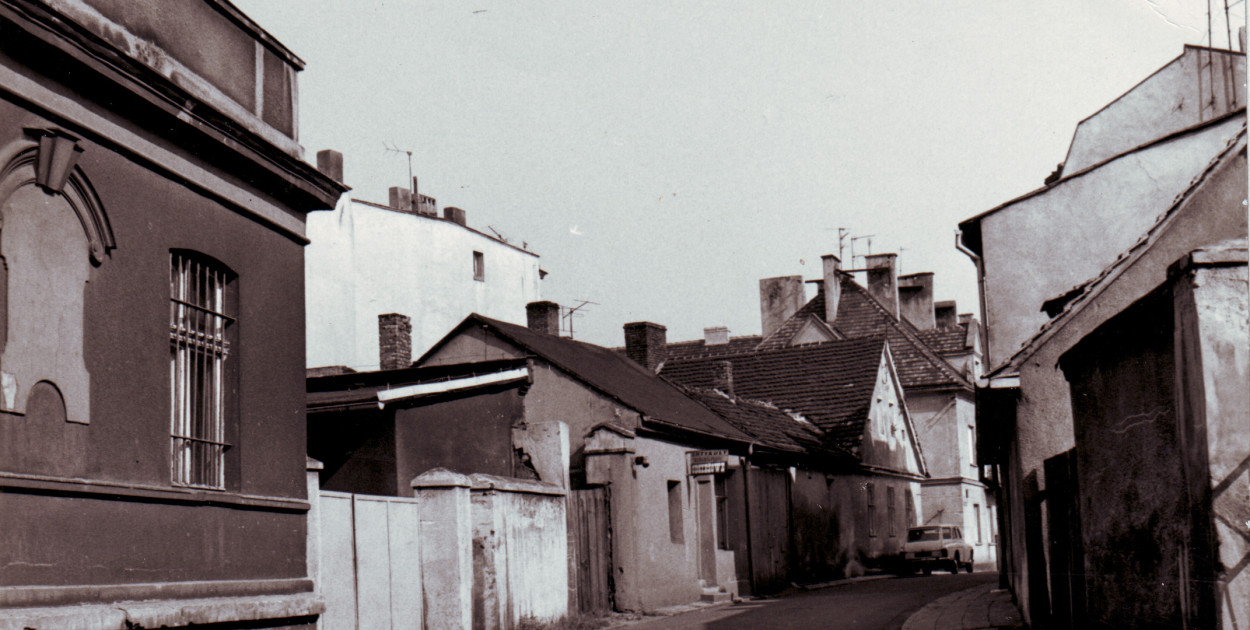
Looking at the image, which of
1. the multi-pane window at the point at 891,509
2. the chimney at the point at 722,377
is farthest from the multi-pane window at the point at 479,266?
the multi-pane window at the point at 891,509

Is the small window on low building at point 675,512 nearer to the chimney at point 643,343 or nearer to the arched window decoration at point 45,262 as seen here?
the chimney at point 643,343

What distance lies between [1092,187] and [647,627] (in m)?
9.10

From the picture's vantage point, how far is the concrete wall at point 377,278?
37.8m

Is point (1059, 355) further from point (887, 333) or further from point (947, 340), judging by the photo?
point (947, 340)

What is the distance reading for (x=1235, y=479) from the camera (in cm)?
688

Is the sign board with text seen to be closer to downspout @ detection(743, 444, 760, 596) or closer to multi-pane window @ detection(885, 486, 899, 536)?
downspout @ detection(743, 444, 760, 596)

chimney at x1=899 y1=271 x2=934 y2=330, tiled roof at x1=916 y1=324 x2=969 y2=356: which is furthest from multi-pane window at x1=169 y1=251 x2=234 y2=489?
chimney at x1=899 y1=271 x2=934 y2=330

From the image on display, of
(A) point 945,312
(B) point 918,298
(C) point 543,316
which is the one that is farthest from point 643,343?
(A) point 945,312

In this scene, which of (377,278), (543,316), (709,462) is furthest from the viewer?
(377,278)

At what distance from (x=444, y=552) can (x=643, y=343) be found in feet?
53.6

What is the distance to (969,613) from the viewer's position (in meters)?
17.8

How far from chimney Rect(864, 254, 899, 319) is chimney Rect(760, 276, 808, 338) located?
291cm

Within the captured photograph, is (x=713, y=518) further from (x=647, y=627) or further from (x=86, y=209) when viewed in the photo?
(x=86, y=209)

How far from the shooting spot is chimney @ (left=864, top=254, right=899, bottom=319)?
51281 mm
